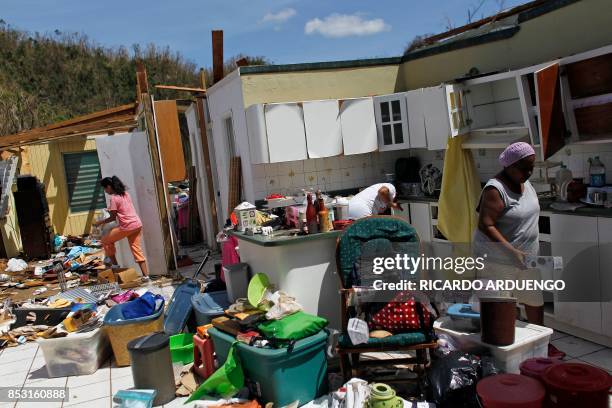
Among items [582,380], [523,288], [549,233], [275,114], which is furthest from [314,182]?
[582,380]

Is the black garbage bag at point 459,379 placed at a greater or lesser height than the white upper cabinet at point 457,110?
lesser

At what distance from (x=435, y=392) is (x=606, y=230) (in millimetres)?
1920

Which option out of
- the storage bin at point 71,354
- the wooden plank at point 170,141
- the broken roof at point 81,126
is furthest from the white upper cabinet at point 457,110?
the broken roof at point 81,126

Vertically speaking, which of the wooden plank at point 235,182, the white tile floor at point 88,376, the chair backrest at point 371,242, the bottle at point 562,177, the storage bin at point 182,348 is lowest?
the white tile floor at point 88,376

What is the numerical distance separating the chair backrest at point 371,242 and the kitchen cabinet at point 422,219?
1782mm

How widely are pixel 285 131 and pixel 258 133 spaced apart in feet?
1.03

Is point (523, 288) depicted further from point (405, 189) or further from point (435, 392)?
point (405, 189)

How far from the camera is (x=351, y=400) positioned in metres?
3.27

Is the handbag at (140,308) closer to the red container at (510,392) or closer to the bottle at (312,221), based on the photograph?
the bottle at (312,221)

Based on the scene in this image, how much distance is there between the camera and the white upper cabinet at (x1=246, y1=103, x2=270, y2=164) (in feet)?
18.5

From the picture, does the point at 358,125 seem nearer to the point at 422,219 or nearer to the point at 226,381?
the point at 422,219

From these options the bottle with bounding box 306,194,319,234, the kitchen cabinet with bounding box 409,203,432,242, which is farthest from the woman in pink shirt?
the kitchen cabinet with bounding box 409,203,432,242

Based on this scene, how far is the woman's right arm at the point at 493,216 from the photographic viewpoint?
3354mm

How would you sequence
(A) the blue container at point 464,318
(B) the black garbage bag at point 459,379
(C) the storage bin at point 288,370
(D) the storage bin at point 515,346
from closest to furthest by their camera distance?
(B) the black garbage bag at point 459,379 < (D) the storage bin at point 515,346 < (C) the storage bin at point 288,370 < (A) the blue container at point 464,318
